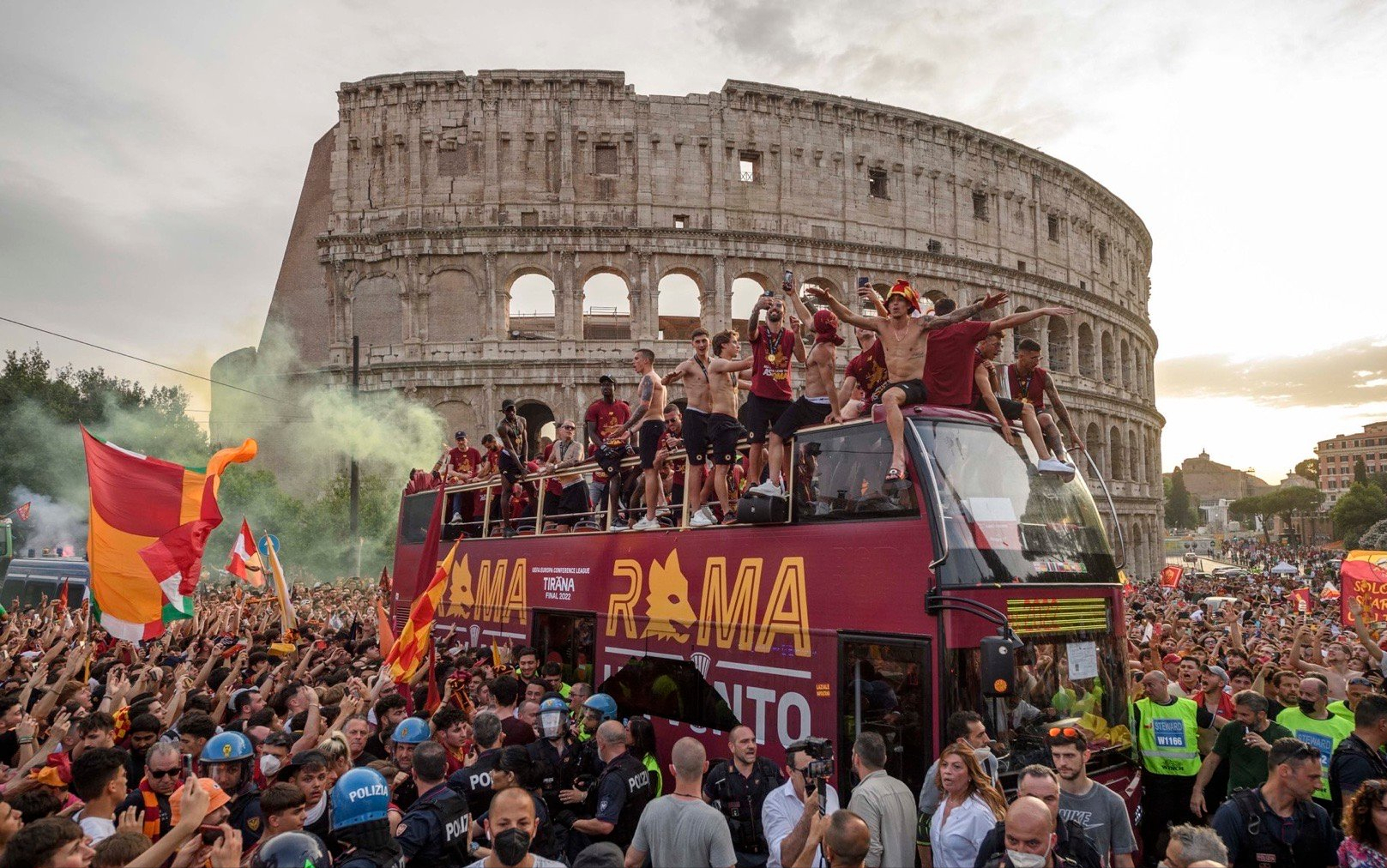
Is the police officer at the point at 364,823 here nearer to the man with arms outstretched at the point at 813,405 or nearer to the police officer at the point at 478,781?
the police officer at the point at 478,781

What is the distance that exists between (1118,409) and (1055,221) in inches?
427

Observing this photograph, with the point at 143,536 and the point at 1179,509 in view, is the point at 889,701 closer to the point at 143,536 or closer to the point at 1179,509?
the point at 143,536

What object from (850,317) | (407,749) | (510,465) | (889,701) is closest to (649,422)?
(850,317)

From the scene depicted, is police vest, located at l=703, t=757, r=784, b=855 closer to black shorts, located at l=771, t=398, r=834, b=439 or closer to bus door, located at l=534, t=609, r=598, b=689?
black shorts, located at l=771, t=398, r=834, b=439

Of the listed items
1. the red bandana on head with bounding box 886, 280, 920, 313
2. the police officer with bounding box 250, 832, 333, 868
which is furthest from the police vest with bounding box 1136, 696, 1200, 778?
the police officer with bounding box 250, 832, 333, 868

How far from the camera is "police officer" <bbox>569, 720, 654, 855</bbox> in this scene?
19.0 ft

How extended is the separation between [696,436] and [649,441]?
1013 millimetres

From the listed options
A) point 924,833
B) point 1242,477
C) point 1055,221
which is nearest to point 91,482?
point 924,833

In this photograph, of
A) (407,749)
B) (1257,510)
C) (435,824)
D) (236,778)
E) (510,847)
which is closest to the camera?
(510,847)

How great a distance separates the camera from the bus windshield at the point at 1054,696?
5926 mm

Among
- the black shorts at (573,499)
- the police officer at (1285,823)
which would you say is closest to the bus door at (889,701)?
the police officer at (1285,823)

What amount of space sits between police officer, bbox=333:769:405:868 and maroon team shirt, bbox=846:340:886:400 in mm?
5396

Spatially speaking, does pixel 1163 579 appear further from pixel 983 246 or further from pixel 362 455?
pixel 362 455

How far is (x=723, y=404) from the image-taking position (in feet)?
29.9
